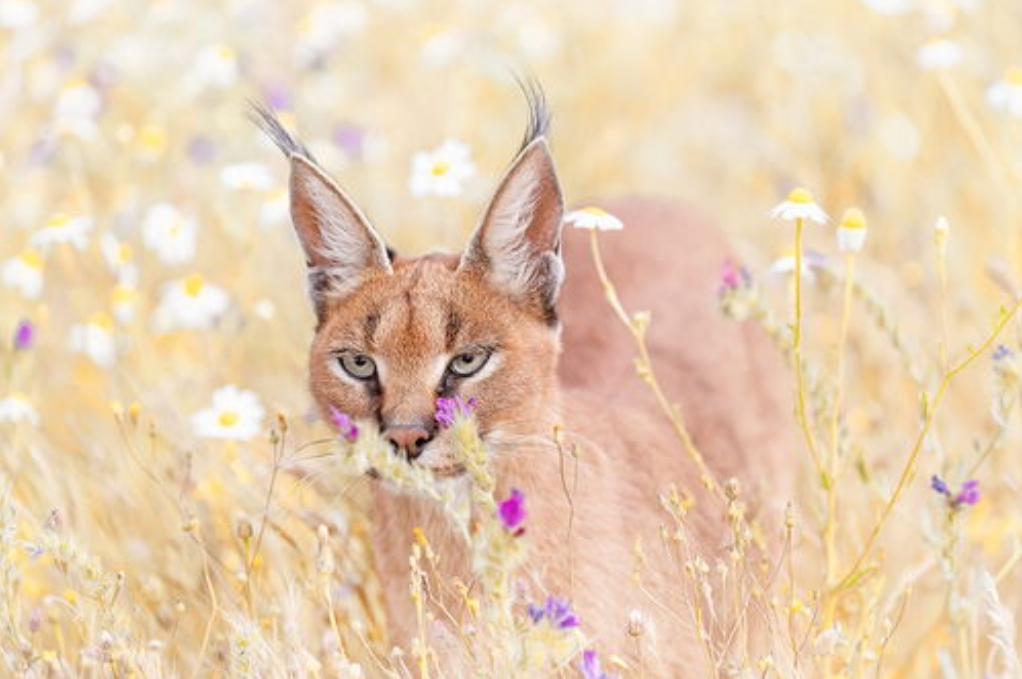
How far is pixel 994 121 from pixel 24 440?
3971mm

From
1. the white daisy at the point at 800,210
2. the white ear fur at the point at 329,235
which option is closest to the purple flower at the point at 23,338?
the white ear fur at the point at 329,235

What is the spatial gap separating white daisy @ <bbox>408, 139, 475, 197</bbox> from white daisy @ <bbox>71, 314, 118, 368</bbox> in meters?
1.02

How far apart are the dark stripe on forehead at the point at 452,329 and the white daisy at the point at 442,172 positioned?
3.58 feet

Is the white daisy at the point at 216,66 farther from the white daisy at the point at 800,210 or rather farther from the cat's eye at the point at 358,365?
the white daisy at the point at 800,210

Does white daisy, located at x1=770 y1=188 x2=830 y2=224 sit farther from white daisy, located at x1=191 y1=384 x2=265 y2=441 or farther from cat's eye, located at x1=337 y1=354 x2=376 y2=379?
white daisy, located at x1=191 y1=384 x2=265 y2=441

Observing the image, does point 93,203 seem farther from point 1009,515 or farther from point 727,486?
point 727,486

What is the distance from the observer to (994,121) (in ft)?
22.7

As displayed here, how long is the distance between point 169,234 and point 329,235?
1.81 m

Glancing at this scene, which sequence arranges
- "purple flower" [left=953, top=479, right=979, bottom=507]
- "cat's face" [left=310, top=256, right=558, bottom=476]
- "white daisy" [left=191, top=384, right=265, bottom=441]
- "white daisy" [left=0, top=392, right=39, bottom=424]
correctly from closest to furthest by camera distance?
"purple flower" [left=953, top=479, right=979, bottom=507] < "cat's face" [left=310, top=256, right=558, bottom=476] < "white daisy" [left=0, top=392, right=39, bottom=424] < "white daisy" [left=191, top=384, right=265, bottom=441]

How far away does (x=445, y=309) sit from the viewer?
3.75 m

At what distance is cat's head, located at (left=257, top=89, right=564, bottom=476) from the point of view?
3689 mm

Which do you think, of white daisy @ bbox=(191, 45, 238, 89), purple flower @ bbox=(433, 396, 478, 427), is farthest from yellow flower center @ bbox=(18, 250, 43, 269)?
purple flower @ bbox=(433, 396, 478, 427)

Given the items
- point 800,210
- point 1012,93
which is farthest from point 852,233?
point 1012,93

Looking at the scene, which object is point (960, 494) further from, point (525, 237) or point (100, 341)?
point (100, 341)
